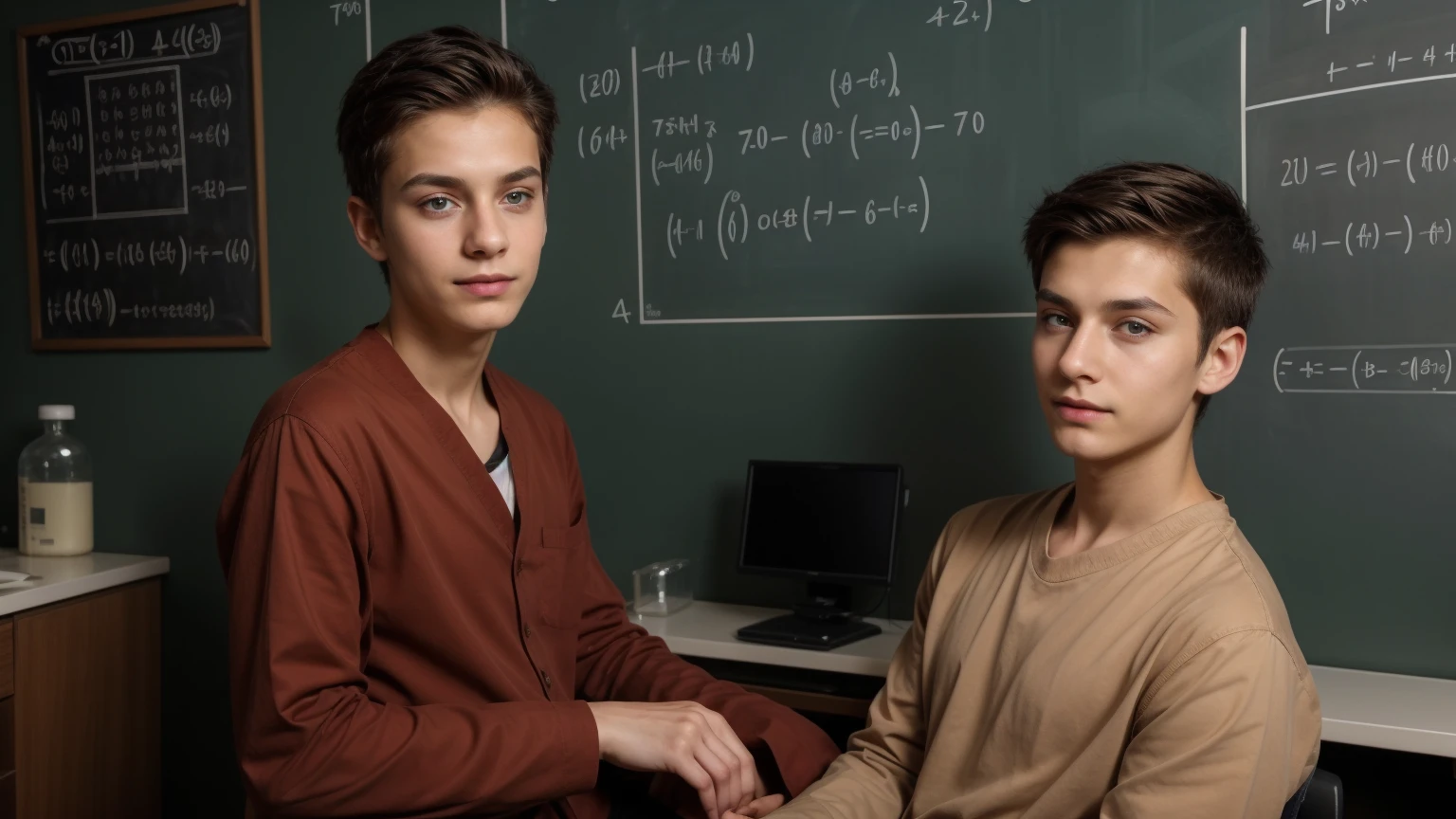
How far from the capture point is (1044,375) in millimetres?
1390

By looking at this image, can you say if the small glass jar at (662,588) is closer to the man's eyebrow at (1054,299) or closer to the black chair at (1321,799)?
the man's eyebrow at (1054,299)

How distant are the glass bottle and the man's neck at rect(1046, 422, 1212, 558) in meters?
2.12

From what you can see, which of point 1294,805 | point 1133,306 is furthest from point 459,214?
point 1294,805

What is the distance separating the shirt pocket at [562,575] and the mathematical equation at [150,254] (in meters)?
1.27

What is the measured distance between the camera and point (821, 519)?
2010 mm

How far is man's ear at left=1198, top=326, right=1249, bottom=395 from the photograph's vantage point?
4.50 feet

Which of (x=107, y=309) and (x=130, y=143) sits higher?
(x=130, y=143)

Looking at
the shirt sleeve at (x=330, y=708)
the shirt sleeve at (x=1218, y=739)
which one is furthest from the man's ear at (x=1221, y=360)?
the shirt sleeve at (x=330, y=708)

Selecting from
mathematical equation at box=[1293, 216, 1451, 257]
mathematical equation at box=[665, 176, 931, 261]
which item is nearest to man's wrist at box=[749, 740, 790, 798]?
mathematical equation at box=[665, 176, 931, 261]

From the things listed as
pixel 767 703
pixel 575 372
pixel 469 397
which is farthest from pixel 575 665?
pixel 575 372

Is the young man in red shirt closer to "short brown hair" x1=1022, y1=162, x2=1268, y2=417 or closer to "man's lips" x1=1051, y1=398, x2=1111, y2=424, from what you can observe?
"man's lips" x1=1051, y1=398, x2=1111, y2=424

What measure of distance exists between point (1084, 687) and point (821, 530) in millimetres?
749

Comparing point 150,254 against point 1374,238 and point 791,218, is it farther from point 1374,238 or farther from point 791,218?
point 1374,238

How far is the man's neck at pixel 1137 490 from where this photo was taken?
1368 millimetres
